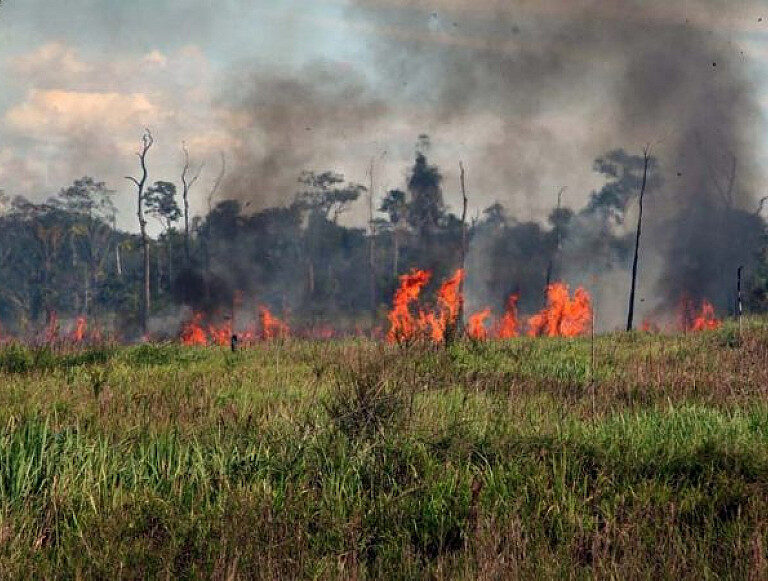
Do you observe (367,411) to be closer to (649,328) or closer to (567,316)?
(567,316)

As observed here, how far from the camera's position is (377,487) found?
→ 18.7 ft

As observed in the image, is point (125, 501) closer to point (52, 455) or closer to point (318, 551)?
point (52, 455)

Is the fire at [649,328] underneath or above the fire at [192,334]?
above

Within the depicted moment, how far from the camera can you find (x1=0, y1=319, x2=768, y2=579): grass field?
4.44 m

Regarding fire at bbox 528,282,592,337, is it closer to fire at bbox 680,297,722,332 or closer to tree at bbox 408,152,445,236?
fire at bbox 680,297,722,332

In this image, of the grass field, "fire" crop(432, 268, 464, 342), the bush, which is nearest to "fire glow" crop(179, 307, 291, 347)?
"fire" crop(432, 268, 464, 342)

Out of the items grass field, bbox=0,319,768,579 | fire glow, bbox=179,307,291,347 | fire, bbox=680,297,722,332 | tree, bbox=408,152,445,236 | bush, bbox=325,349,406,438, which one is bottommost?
fire glow, bbox=179,307,291,347

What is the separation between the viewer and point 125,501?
17.0ft

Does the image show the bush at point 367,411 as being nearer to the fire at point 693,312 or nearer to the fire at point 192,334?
the fire at point 192,334

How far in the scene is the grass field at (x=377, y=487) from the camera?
4.44 metres

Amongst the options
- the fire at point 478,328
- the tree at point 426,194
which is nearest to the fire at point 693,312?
the fire at point 478,328

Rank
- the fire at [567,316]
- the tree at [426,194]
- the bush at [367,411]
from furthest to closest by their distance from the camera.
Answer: the tree at [426,194], the fire at [567,316], the bush at [367,411]

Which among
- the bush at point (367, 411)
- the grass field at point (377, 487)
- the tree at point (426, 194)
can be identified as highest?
the tree at point (426, 194)

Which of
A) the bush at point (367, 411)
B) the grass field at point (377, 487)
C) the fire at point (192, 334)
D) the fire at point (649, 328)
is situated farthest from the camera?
the fire at point (192, 334)
